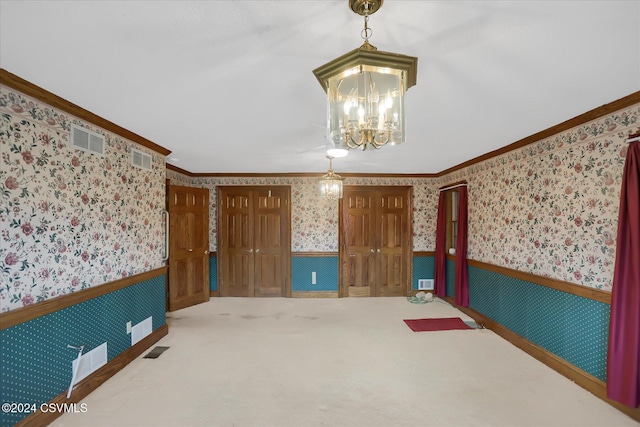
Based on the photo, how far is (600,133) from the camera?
2520 millimetres

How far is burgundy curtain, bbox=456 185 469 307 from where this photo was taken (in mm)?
4617

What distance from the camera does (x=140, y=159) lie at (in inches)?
133

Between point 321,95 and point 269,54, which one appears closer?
point 269,54

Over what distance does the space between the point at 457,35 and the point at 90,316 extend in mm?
3429

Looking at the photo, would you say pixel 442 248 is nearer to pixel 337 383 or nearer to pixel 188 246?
pixel 337 383

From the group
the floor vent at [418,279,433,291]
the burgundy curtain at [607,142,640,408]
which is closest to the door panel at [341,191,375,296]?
the floor vent at [418,279,433,291]

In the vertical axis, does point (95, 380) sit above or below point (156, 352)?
above

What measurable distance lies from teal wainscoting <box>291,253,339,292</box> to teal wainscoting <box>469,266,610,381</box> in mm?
2617

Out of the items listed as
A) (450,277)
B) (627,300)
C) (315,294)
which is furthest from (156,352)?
(450,277)

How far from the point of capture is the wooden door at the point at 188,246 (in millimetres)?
4594

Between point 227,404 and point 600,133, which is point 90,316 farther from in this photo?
point 600,133

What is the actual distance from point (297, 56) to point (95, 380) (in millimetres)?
3133

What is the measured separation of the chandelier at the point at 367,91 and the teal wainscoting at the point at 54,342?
2493mm

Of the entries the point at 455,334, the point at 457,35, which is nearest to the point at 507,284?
the point at 455,334
